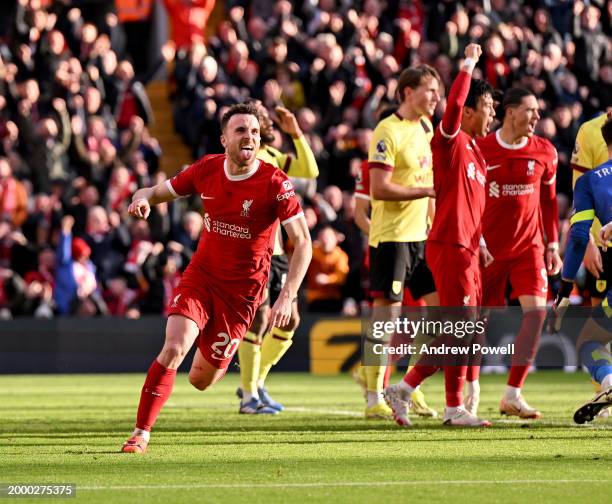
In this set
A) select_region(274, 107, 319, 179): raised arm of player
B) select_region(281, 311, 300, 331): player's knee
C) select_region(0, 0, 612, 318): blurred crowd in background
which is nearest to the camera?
select_region(274, 107, 319, 179): raised arm of player

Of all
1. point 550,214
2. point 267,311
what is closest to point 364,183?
point 267,311

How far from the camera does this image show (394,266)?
493 inches

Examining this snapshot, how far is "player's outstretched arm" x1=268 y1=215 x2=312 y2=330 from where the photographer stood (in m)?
9.20

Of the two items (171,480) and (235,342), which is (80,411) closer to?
(235,342)

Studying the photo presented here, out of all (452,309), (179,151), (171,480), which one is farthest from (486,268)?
(179,151)

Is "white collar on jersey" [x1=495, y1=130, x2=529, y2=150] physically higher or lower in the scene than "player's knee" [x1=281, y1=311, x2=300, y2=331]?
higher

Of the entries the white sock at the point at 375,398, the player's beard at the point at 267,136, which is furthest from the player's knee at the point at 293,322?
the player's beard at the point at 267,136

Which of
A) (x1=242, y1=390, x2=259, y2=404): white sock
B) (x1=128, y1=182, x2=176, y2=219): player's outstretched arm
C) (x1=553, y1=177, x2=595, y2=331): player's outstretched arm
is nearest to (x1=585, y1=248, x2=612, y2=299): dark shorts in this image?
(x1=553, y1=177, x2=595, y2=331): player's outstretched arm

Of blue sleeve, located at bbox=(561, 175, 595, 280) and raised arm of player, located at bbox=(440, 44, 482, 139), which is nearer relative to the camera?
raised arm of player, located at bbox=(440, 44, 482, 139)

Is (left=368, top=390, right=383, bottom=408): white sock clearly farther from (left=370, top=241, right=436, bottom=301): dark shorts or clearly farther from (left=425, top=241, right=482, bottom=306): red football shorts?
(left=425, top=241, right=482, bottom=306): red football shorts

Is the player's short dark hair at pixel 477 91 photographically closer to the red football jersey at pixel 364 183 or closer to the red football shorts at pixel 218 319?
the red football jersey at pixel 364 183

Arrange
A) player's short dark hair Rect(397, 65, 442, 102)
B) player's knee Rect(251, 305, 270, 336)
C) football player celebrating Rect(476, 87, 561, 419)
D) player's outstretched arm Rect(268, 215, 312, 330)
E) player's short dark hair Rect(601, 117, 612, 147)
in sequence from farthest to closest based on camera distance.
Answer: player's knee Rect(251, 305, 270, 336) < football player celebrating Rect(476, 87, 561, 419) < player's short dark hair Rect(397, 65, 442, 102) < player's short dark hair Rect(601, 117, 612, 147) < player's outstretched arm Rect(268, 215, 312, 330)

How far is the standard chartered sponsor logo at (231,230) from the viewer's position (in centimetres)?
1016

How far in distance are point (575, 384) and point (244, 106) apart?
8664 millimetres
